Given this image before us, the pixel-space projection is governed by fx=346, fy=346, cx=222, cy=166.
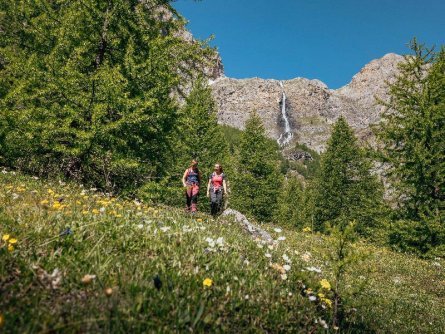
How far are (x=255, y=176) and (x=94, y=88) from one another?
25986 mm

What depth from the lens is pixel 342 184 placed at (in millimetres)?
36906

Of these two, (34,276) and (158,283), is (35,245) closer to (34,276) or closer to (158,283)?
(34,276)

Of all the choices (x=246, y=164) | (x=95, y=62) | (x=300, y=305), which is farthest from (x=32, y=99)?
(x=246, y=164)

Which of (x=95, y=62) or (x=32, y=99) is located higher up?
(x=95, y=62)

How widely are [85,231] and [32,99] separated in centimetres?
1015

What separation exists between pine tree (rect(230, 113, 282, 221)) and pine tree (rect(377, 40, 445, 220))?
15241 mm

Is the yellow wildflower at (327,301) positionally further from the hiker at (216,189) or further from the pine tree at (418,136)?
the pine tree at (418,136)

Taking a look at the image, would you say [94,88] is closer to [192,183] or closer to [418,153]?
[192,183]

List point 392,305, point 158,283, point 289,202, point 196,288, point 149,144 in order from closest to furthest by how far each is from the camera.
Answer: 1. point 158,283
2. point 196,288
3. point 392,305
4. point 149,144
5. point 289,202

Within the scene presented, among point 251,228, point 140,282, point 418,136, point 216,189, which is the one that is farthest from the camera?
point 418,136

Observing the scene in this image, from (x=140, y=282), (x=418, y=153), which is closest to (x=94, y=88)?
(x=140, y=282)

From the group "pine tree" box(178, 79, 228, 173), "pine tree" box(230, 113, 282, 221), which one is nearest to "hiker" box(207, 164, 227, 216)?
Answer: "pine tree" box(178, 79, 228, 173)

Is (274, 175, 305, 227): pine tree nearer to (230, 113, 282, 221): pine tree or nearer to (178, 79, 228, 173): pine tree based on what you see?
(230, 113, 282, 221): pine tree

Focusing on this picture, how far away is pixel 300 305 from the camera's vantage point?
4.47m
